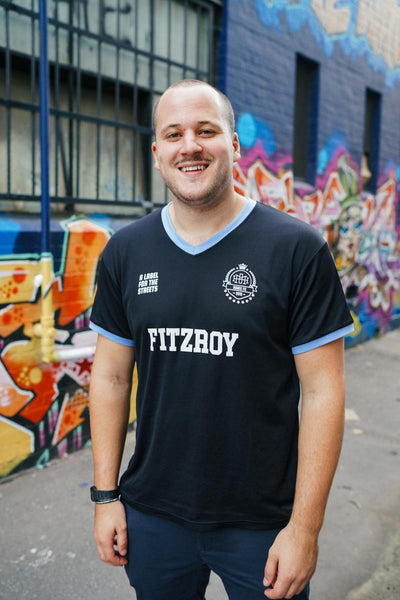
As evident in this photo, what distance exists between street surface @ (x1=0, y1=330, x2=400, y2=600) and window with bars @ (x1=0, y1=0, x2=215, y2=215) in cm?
196

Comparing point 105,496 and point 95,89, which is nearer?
point 105,496

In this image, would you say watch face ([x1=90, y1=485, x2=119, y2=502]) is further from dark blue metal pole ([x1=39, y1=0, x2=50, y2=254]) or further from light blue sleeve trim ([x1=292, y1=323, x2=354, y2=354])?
dark blue metal pole ([x1=39, y1=0, x2=50, y2=254])

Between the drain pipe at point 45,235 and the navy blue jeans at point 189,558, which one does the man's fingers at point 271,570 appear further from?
the drain pipe at point 45,235

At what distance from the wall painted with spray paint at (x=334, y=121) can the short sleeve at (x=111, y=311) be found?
13.5ft

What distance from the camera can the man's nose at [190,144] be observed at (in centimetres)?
161

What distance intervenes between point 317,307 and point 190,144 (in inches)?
23.1

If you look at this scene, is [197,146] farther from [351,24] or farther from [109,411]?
[351,24]

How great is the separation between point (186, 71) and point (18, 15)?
1770mm

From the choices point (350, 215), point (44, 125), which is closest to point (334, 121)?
point (350, 215)

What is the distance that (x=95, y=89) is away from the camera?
4441 mm

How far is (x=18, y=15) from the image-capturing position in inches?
147

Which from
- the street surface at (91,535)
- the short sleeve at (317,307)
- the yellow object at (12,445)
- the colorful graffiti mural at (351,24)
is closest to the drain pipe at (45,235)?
the yellow object at (12,445)

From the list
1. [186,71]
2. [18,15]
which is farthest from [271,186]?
[18,15]

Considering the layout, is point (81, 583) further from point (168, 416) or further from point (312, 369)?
point (312, 369)
